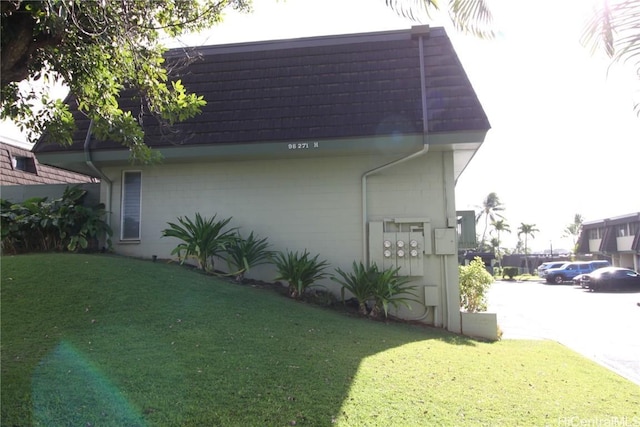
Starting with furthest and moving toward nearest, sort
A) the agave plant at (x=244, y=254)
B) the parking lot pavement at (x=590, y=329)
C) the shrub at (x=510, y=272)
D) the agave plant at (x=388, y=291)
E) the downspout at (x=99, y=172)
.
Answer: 1. the shrub at (x=510, y=272)
2. the downspout at (x=99, y=172)
3. the agave plant at (x=244, y=254)
4. the agave plant at (x=388, y=291)
5. the parking lot pavement at (x=590, y=329)

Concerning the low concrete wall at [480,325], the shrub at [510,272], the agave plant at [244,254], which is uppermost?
the agave plant at [244,254]

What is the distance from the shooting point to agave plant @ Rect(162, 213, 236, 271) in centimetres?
930

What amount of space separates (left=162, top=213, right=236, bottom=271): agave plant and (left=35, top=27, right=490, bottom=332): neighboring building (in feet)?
2.74

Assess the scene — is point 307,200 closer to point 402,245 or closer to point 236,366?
point 402,245

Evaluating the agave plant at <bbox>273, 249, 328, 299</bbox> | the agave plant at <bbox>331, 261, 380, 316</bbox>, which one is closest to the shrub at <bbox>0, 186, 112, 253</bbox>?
the agave plant at <bbox>273, 249, 328, 299</bbox>

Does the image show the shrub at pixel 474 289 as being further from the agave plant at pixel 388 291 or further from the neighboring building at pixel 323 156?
the agave plant at pixel 388 291

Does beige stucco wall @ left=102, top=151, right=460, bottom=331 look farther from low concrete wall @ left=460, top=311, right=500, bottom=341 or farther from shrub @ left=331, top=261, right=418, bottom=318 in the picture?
shrub @ left=331, top=261, right=418, bottom=318

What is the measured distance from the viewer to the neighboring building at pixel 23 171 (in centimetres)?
1512

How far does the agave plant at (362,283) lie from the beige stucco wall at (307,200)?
2.26ft

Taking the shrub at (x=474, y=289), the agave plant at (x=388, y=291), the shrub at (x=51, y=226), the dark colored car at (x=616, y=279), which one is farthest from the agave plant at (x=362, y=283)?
the dark colored car at (x=616, y=279)

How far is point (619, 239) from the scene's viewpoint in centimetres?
4050

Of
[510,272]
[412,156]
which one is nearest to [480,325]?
[412,156]

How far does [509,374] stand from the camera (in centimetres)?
588

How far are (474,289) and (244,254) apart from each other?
5053 mm
